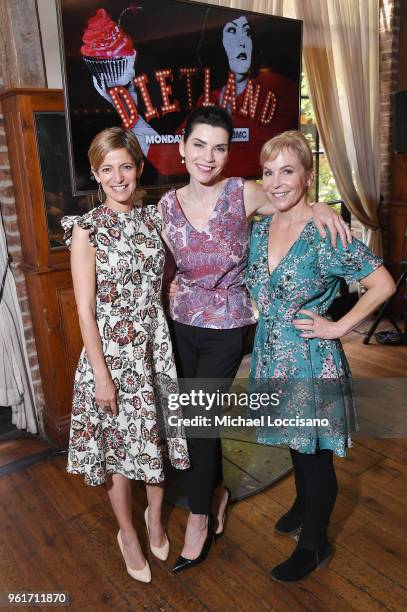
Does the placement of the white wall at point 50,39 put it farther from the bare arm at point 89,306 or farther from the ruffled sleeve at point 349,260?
the ruffled sleeve at point 349,260

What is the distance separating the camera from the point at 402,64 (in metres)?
4.23

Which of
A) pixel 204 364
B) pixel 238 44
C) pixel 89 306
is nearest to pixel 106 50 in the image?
pixel 238 44

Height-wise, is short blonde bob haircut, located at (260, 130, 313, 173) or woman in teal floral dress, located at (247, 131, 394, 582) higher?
short blonde bob haircut, located at (260, 130, 313, 173)

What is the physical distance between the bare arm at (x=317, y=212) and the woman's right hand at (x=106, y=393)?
0.71 meters

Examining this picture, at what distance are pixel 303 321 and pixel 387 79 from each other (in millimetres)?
3476

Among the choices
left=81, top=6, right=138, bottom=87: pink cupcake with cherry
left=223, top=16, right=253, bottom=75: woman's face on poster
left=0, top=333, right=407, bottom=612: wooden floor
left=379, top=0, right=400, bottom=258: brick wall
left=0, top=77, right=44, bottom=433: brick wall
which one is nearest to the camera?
left=0, top=333, right=407, bottom=612: wooden floor

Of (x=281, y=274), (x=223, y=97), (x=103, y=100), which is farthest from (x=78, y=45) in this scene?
(x=281, y=274)

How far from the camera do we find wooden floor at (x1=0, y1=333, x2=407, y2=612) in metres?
1.73

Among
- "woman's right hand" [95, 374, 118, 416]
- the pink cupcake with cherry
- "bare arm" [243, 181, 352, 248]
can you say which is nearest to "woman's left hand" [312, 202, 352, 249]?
"bare arm" [243, 181, 352, 248]

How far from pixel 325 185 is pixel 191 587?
11.5ft

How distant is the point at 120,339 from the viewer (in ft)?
5.43

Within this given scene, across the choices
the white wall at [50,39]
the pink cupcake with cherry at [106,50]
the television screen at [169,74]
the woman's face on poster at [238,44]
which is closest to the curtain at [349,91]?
the television screen at [169,74]

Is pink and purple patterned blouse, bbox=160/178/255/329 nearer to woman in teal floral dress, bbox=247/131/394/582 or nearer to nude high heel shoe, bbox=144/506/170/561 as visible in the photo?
woman in teal floral dress, bbox=247/131/394/582

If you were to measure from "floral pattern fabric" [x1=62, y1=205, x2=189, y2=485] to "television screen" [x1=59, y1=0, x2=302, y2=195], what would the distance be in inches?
32.7
